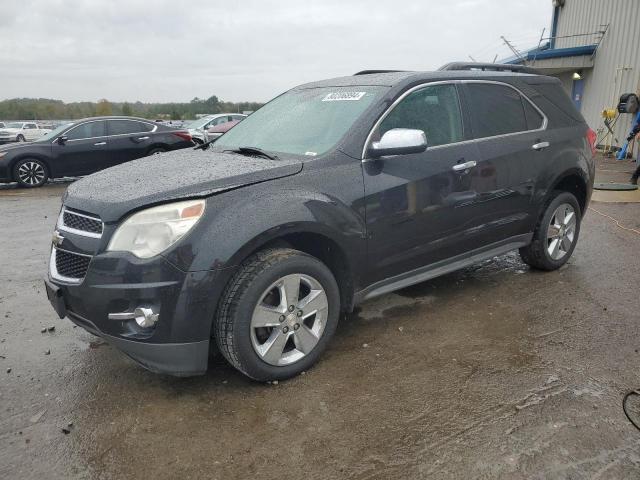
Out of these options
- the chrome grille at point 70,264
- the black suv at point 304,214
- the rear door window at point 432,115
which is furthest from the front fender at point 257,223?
the rear door window at point 432,115

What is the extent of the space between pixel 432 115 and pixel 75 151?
989 cm

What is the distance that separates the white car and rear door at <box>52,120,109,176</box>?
1749cm

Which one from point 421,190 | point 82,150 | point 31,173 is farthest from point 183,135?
point 421,190

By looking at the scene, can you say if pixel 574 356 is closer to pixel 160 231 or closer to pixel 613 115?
pixel 160 231

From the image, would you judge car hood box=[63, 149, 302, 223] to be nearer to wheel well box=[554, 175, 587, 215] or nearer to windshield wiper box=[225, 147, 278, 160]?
windshield wiper box=[225, 147, 278, 160]

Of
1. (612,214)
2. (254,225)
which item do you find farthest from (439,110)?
(612,214)

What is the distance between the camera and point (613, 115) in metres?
14.7

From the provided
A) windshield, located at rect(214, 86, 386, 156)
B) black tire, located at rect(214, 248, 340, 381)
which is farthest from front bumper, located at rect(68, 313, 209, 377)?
windshield, located at rect(214, 86, 386, 156)

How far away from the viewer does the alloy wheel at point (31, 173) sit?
11.3 meters

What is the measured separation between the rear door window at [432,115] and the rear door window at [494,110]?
18 centimetres

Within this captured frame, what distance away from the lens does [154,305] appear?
261cm

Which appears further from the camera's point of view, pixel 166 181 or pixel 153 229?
pixel 166 181

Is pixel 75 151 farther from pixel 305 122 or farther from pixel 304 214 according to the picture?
pixel 304 214

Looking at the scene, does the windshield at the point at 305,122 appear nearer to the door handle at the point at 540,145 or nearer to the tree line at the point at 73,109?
the door handle at the point at 540,145
